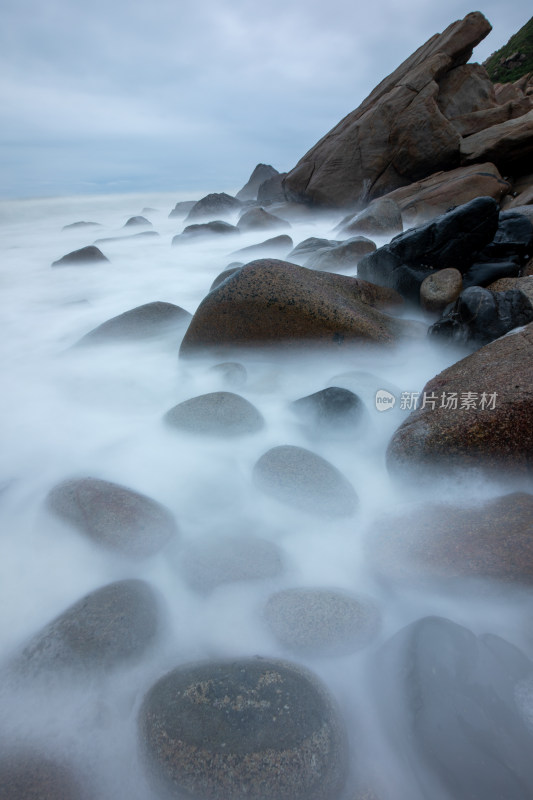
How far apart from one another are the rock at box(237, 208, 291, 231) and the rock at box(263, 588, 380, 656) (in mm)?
9774

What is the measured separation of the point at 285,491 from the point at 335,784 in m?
1.09

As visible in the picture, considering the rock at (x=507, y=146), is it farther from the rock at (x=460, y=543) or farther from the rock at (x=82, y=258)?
the rock at (x=460, y=543)

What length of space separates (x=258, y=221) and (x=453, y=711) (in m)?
10.3

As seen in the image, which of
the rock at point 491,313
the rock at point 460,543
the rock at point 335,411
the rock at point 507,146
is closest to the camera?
the rock at point 460,543

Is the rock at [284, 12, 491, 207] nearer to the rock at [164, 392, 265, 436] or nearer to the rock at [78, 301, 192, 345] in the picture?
the rock at [78, 301, 192, 345]

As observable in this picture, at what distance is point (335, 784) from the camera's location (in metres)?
1.14

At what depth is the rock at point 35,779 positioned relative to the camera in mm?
1115

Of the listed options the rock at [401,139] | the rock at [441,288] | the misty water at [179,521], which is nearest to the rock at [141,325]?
the misty water at [179,521]

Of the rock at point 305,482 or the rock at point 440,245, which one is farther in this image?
the rock at point 440,245

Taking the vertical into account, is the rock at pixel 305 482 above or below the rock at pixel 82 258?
below

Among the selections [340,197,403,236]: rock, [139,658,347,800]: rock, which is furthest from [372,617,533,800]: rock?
[340,197,403,236]: rock

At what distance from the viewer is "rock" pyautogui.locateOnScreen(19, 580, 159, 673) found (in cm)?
141

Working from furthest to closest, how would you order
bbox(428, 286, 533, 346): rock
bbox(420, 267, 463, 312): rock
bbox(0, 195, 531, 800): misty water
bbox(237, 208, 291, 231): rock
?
bbox(237, 208, 291, 231): rock < bbox(420, 267, 463, 312): rock < bbox(428, 286, 533, 346): rock < bbox(0, 195, 531, 800): misty water

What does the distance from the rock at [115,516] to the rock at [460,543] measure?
856 millimetres
